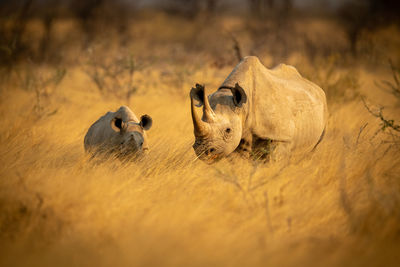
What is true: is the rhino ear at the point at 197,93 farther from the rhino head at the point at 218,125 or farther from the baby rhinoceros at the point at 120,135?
the baby rhinoceros at the point at 120,135

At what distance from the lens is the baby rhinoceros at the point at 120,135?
546 cm

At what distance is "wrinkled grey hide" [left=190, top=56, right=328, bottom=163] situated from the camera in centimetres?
445

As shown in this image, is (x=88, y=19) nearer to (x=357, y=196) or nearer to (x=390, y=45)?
(x=390, y=45)

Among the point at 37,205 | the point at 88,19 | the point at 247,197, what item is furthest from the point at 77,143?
the point at 88,19

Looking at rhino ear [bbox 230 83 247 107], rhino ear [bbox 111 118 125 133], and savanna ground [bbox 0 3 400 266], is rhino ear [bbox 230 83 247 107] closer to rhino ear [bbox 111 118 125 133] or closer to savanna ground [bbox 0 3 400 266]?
savanna ground [bbox 0 3 400 266]

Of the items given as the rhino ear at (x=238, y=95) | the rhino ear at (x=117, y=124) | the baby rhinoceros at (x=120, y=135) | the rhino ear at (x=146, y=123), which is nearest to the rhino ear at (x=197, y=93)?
the rhino ear at (x=238, y=95)

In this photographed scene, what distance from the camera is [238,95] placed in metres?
4.70

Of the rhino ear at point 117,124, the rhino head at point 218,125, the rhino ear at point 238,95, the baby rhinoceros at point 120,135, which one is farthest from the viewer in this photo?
the rhino ear at point 117,124

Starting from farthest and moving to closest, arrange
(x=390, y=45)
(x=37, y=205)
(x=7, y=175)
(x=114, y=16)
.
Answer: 1. (x=114, y=16)
2. (x=390, y=45)
3. (x=7, y=175)
4. (x=37, y=205)

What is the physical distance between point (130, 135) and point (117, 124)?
0.41 metres

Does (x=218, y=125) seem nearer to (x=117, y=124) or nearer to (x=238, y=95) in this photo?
(x=238, y=95)

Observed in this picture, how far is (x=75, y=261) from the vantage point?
2.73m

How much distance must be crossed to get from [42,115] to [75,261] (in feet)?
17.2

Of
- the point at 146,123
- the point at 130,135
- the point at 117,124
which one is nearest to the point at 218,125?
the point at 130,135
